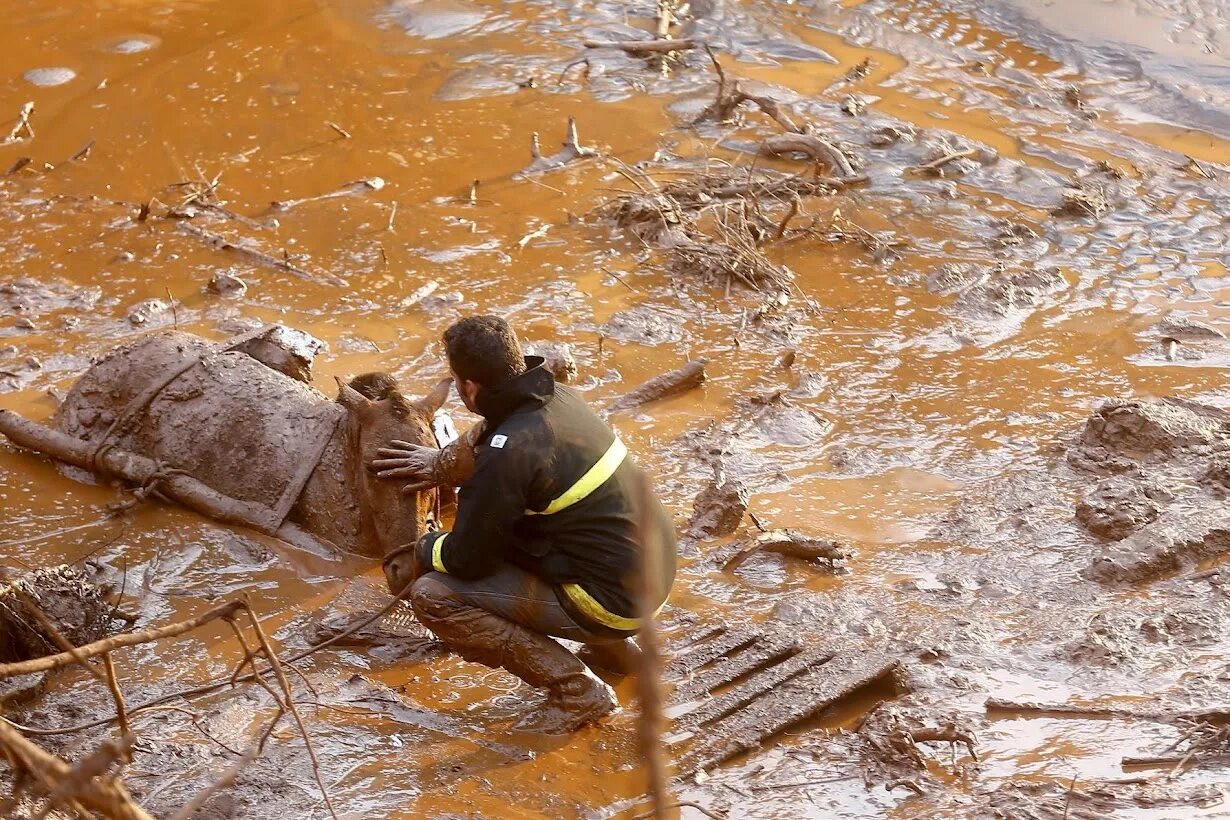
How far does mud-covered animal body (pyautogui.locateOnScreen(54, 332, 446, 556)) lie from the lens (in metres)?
5.14

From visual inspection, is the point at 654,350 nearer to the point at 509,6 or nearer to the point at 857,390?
the point at 857,390

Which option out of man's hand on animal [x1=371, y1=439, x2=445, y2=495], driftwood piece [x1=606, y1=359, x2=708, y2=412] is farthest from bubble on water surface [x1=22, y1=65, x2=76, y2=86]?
man's hand on animal [x1=371, y1=439, x2=445, y2=495]

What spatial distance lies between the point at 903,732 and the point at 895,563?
1339 millimetres

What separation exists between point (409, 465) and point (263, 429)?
0.79 m

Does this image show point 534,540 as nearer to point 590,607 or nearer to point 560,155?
point 590,607

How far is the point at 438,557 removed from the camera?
438 centimetres

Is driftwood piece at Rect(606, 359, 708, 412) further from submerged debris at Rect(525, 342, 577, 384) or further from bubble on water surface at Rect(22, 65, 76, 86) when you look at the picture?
bubble on water surface at Rect(22, 65, 76, 86)

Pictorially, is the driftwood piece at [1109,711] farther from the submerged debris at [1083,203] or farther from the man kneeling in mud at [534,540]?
the submerged debris at [1083,203]

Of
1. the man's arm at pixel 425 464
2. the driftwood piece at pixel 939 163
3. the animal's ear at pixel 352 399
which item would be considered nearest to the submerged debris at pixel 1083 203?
the driftwood piece at pixel 939 163

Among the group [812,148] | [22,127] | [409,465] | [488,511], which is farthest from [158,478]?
[812,148]

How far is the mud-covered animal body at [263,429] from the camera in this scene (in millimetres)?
5137

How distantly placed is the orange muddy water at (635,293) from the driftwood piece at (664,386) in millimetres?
77

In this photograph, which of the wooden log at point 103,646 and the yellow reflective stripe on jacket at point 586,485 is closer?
the wooden log at point 103,646

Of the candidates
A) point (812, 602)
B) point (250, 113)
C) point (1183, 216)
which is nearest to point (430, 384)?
point (812, 602)
